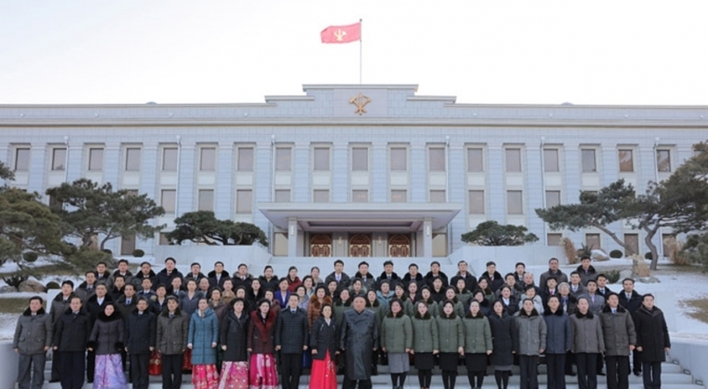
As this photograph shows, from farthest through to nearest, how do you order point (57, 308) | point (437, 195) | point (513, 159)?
point (513, 159), point (437, 195), point (57, 308)

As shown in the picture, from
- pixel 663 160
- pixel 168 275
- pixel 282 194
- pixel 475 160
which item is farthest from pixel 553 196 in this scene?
pixel 168 275

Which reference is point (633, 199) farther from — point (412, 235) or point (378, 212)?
point (412, 235)

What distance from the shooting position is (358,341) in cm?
836

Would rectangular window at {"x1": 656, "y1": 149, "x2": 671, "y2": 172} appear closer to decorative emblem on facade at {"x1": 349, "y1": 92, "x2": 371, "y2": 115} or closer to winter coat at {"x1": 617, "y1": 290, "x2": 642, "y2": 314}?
decorative emblem on facade at {"x1": 349, "y1": 92, "x2": 371, "y2": 115}

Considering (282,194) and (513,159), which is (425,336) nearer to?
(282,194)

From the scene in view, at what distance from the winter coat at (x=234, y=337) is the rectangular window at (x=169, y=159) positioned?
2733 centimetres

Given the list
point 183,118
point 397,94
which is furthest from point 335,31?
point 183,118

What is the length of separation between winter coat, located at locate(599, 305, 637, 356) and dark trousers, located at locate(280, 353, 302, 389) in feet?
14.1

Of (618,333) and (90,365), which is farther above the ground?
(618,333)

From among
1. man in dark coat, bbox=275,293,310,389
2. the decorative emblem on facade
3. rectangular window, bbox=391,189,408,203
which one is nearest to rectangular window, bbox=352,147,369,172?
rectangular window, bbox=391,189,408,203

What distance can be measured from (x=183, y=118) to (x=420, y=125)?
13500 millimetres

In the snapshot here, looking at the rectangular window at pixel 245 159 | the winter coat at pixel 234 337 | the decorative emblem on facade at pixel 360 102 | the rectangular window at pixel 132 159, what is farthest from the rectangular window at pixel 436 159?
the winter coat at pixel 234 337

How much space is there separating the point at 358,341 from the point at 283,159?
26.7 metres

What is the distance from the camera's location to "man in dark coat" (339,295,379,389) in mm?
8289
